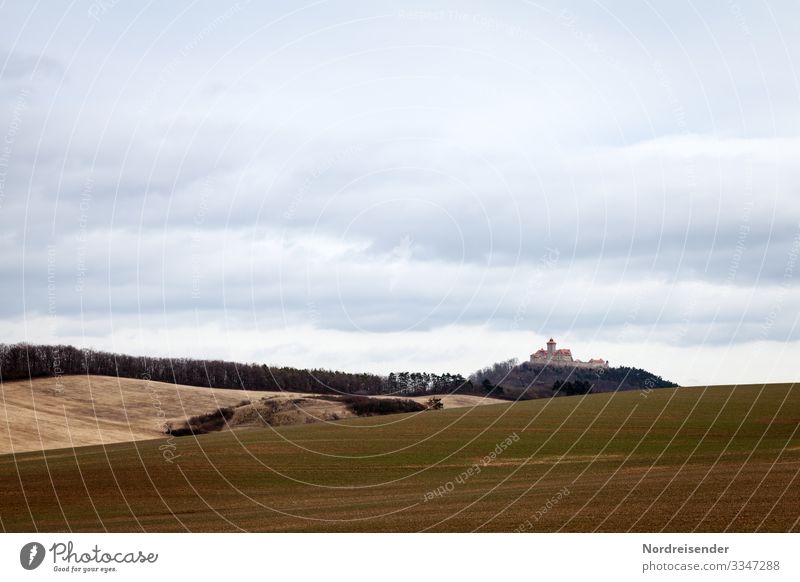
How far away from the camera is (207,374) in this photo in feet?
431

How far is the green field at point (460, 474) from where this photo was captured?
34906 mm

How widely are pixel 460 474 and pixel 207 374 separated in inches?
3288

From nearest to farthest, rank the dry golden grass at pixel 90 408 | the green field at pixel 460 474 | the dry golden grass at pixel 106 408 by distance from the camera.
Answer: the green field at pixel 460 474 → the dry golden grass at pixel 90 408 → the dry golden grass at pixel 106 408

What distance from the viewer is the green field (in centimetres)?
3491

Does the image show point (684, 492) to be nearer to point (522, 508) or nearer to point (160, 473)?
point (522, 508)

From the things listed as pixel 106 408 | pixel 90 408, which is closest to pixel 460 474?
pixel 106 408

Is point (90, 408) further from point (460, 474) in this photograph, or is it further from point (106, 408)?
point (460, 474)

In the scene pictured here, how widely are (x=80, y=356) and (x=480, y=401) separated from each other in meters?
57.0

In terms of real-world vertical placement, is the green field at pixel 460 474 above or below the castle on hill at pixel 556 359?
below
